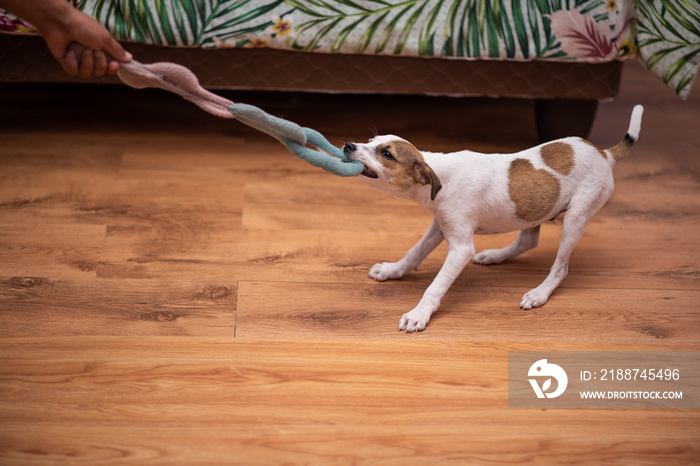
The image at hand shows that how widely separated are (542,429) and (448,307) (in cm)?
42

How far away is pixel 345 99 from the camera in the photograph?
2.73 meters

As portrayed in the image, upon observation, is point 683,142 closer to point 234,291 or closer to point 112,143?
point 234,291

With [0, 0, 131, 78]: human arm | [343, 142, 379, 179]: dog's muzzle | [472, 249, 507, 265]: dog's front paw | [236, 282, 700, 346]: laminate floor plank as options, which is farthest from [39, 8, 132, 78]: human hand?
[472, 249, 507, 265]: dog's front paw

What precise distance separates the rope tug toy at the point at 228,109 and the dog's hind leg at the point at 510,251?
539 mm

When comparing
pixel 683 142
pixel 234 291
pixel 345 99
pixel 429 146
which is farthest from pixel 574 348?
pixel 345 99

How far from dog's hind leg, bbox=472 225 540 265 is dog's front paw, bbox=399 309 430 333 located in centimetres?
36

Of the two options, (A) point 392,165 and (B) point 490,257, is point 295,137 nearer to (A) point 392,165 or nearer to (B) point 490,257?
(A) point 392,165

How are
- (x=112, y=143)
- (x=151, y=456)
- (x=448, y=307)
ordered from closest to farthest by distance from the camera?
(x=151, y=456) → (x=448, y=307) → (x=112, y=143)

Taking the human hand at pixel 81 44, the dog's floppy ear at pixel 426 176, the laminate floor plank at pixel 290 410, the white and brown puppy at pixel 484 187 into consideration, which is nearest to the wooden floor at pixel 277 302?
the laminate floor plank at pixel 290 410

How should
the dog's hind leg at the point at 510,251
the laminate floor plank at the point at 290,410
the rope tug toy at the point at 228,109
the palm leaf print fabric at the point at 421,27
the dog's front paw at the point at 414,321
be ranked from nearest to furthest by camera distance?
the laminate floor plank at the point at 290,410, the rope tug toy at the point at 228,109, the dog's front paw at the point at 414,321, the dog's hind leg at the point at 510,251, the palm leaf print fabric at the point at 421,27

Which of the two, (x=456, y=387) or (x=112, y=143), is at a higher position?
(x=456, y=387)

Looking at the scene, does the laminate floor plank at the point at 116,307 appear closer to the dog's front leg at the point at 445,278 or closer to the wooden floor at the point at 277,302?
the wooden floor at the point at 277,302

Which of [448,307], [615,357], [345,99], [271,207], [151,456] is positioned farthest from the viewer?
[345,99]

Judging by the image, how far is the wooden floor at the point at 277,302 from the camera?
1.22 metres
